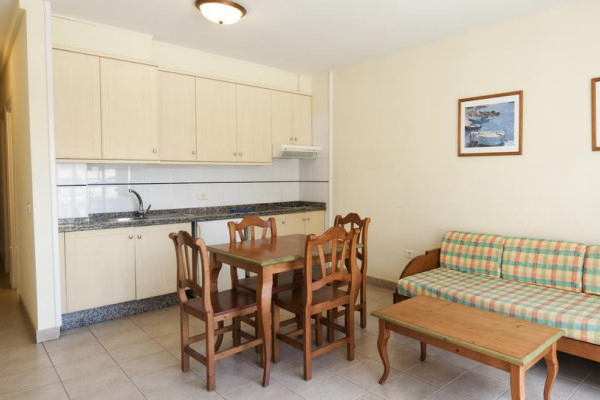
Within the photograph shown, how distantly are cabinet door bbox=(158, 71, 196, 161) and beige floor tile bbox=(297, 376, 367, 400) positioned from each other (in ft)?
8.49

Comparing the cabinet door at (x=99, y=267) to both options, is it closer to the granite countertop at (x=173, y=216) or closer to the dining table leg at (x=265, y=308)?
the granite countertop at (x=173, y=216)

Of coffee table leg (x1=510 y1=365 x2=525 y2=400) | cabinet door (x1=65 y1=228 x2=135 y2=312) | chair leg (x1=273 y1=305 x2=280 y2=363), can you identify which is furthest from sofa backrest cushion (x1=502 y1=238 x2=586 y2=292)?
cabinet door (x1=65 y1=228 x2=135 y2=312)

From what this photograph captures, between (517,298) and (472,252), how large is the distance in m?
0.74

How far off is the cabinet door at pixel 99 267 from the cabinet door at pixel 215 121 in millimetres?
1211

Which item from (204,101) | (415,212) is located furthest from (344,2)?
(415,212)

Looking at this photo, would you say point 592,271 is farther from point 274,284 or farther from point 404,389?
point 274,284

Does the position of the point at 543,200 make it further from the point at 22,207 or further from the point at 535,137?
the point at 22,207

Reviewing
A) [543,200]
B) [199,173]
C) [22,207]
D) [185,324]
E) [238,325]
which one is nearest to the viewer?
[185,324]

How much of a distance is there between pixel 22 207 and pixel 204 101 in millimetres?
1928

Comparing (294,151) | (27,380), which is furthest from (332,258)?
(294,151)

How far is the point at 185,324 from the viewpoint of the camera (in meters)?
2.58

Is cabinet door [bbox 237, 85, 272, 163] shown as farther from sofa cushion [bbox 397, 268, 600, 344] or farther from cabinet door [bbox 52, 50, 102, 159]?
→ sofa cushion [bbox 397, 268, 600, 344]

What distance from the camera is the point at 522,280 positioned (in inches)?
124

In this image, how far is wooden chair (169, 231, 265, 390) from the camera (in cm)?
231
